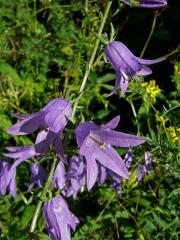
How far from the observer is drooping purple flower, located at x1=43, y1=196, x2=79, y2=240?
6.32 ft

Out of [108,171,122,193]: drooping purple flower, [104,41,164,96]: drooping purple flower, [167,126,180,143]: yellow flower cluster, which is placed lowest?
[108,171,122,193]: drooping purple flower

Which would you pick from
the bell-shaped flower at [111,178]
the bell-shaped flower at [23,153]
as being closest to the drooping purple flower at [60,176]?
the bell-shaped flower at [23,153]

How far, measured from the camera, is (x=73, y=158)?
8.48 ft

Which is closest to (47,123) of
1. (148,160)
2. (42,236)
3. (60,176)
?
(42,236)

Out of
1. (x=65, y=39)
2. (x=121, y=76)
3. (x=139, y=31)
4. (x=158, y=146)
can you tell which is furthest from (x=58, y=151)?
(x=139, y=31)

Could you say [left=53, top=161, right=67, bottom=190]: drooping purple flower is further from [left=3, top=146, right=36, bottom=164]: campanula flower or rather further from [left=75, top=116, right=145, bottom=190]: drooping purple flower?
[left=75, top=116, right=145, bottom=190]: drooping purple flower

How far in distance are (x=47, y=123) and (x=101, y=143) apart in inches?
Answer: 9.3

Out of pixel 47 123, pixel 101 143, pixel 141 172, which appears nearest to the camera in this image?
pixel 47 123

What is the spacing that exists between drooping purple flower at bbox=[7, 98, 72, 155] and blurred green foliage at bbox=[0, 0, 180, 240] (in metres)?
0.51

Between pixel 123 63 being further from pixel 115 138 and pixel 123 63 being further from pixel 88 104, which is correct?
pixel 88 104

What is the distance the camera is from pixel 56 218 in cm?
195

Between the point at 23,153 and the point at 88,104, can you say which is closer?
the point at 23,153

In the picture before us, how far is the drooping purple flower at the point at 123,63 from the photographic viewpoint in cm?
186

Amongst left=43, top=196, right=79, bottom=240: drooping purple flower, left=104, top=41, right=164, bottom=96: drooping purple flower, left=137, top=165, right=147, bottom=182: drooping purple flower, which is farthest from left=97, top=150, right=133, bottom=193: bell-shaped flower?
left=104, top=41, right=164, bottom=96: drooping purple flower
